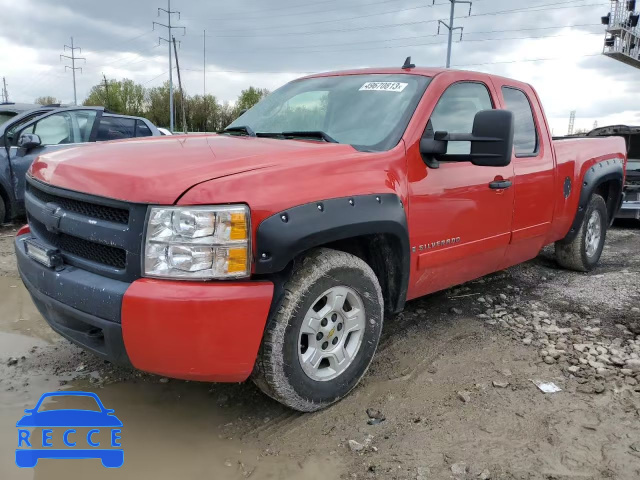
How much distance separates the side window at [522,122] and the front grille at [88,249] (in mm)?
2965

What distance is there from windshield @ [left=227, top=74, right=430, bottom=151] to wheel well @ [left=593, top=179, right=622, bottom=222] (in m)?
3.29

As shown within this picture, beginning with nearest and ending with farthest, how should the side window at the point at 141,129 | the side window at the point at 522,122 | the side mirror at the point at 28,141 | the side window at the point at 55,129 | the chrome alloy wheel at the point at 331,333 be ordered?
the chrome alloy wheel at the point at 331,333, the side window at the point at 522,122, the side mirror at the point at 28,141, the side window at the point at 55,129, the side window at the point at 141,129

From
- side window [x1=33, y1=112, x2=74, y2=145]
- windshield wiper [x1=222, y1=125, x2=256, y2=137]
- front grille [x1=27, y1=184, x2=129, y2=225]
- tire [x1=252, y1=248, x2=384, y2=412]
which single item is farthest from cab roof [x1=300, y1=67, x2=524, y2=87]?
side window [x1=33, y1=112, x2=74, y2=145]

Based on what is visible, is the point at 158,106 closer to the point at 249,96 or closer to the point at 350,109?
the point at 249,96

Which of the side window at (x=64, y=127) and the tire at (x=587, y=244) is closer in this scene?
the tire at (x=587, y=244)

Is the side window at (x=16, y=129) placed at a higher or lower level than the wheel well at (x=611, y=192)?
higher

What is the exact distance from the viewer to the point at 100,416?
2.73m

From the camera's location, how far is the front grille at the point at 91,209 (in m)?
2.30

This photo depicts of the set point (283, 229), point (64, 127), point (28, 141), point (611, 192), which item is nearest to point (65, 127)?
point (64, 127)

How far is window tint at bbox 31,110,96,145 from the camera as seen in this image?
7.09m

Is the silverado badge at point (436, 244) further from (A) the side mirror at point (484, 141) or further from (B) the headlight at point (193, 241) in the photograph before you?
(B) the headlight at point (193, 241)

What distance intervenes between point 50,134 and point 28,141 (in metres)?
0.58

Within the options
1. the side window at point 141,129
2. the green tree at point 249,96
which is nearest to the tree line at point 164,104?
the green tree at point 249,96

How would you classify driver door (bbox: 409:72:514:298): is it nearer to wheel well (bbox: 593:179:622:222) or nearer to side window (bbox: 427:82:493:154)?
side window (bbox: 427:82:493:154)
